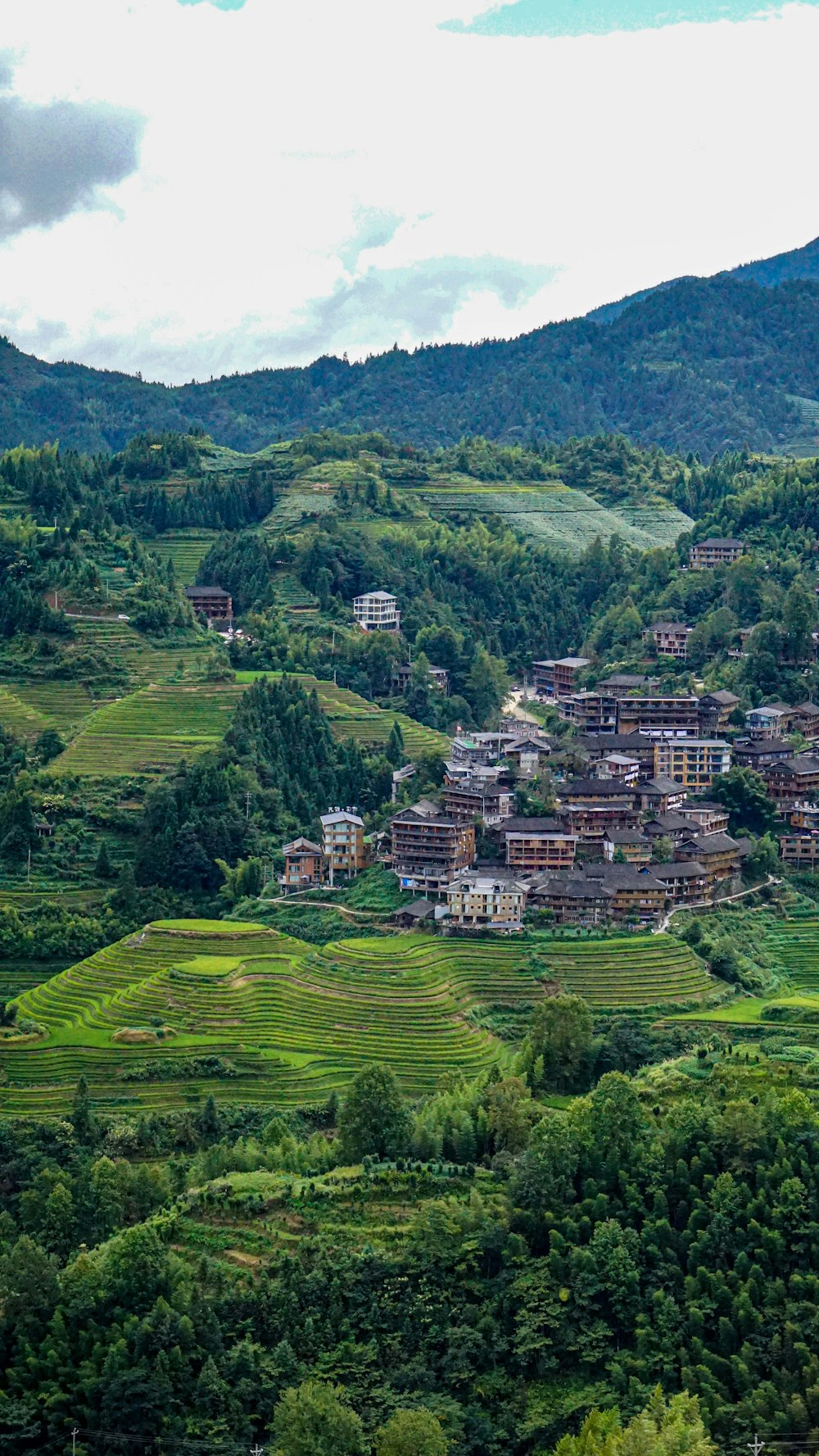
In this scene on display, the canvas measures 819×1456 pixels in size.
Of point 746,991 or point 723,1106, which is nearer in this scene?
point 723,1106

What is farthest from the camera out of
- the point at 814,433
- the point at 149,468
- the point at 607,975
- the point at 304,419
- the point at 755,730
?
the point at 304,419

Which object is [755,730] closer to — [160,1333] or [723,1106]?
[723,1106]

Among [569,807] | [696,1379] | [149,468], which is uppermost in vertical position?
[149,468]

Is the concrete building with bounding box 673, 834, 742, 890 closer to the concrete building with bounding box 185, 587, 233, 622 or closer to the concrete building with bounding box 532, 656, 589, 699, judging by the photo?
the concrete building with bounding box 532, 656, 589, 699

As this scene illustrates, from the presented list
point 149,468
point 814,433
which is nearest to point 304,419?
point 814,433

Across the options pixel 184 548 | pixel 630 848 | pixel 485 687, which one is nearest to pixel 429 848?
pixel 630 848

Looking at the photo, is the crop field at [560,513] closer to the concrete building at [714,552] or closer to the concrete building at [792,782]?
the concrete building at [714,552]
